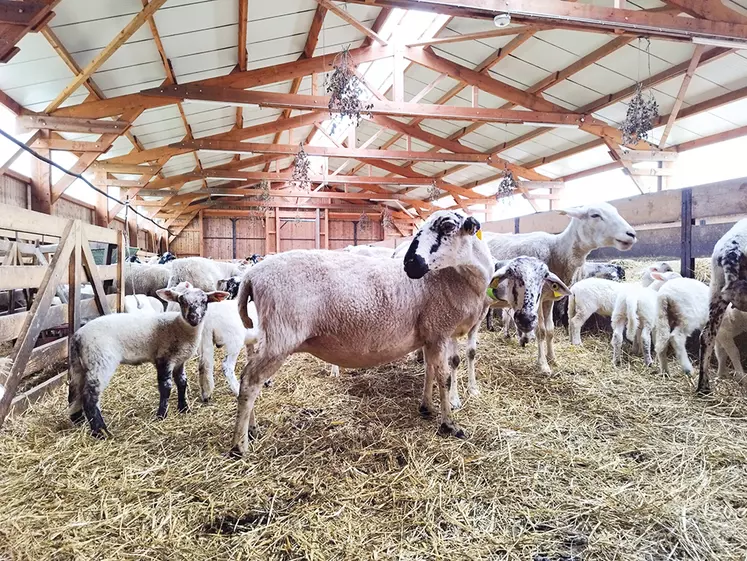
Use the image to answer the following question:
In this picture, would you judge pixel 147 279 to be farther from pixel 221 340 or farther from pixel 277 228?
pixel 277 228

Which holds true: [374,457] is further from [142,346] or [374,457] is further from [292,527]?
[142,346]

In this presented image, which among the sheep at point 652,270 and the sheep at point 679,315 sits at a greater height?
the sheep at point 652,270

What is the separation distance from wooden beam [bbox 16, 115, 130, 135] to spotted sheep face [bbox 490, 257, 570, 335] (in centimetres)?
730

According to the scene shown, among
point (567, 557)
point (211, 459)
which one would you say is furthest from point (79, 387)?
point (567, 557)

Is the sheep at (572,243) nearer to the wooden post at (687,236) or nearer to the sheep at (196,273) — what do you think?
the wooden post at (687,236)

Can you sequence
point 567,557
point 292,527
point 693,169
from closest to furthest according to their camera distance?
point 567,557 < point 292,527 < point 693,169

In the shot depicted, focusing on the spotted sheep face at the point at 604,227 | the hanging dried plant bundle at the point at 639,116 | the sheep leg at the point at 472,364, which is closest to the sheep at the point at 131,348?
the sheep leg at the point at 472,364

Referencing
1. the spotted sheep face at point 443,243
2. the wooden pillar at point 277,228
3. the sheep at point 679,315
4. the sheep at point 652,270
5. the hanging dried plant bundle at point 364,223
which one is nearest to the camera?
the spotted sheep face at point 443,243

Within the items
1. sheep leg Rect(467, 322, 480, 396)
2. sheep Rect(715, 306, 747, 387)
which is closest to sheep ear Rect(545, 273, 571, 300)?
sheep leg Rect(467, 322, 480, 396)

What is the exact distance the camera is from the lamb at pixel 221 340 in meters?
3.60

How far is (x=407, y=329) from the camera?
3.00 metres

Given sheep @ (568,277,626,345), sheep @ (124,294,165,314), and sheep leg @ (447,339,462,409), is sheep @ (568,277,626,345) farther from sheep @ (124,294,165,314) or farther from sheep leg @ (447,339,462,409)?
sheep @ (124,294,165,314)

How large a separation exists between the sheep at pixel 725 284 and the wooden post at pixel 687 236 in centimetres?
151

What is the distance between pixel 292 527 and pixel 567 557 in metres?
1.27
